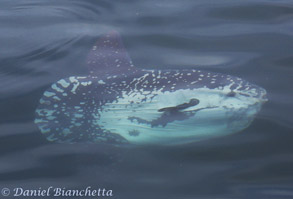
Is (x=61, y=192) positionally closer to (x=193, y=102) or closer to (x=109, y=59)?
(x=193, y=102)

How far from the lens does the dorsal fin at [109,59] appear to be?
365 cm

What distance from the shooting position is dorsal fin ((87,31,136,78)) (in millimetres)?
3648

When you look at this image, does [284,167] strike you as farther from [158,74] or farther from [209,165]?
[158,74]

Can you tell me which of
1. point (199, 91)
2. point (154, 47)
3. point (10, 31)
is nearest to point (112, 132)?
point (199, 91)

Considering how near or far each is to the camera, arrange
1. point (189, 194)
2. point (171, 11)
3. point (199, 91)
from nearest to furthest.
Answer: point (189, 194), point (199, 91), point (171, 11)

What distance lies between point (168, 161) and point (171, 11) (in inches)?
88.3

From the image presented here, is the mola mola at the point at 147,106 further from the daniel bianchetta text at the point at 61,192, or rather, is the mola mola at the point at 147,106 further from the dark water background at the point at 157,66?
the daniel bianchetta text at the point at 61,192

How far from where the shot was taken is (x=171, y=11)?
4477mm

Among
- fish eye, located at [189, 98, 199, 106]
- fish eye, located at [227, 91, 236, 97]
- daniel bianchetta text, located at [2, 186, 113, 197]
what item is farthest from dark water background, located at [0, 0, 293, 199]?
fish eye, located at [189, 98, 199, 106]

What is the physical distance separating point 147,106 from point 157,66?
554 mm

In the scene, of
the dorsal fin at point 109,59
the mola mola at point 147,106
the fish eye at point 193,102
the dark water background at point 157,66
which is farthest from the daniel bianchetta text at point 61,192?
the dorsal fin at point 109,59

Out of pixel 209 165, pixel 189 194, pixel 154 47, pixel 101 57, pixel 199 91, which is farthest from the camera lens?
pixel 154 47

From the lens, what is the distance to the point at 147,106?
11.0 ft

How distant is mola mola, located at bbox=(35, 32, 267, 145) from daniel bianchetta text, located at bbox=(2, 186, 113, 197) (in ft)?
1.59
